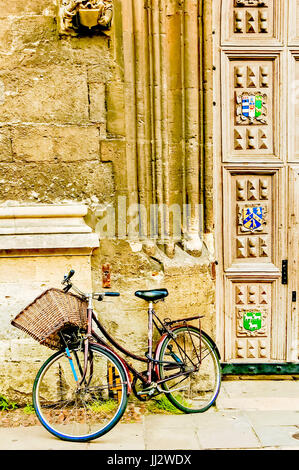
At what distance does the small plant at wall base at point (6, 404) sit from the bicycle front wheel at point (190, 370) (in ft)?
3.93

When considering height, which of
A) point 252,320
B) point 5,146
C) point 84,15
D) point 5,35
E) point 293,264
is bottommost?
point 252,320

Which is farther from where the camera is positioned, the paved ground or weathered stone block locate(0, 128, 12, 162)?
weathered stone block locate(0, 128, 12, 162)

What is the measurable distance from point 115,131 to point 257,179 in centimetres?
133

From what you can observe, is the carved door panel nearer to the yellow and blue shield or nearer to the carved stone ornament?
the yellow and blue shield

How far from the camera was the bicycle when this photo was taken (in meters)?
3.79

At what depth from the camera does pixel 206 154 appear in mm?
4426

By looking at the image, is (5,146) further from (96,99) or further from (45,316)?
(45,316)

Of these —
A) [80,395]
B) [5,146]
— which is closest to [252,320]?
[80,395]

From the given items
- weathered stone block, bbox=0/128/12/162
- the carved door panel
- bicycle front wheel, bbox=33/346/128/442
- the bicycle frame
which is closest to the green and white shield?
the carved door panel

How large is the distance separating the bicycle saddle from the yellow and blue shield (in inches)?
44.5

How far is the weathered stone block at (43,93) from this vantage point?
4.23 metres

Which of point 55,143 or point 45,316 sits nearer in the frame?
point 45,316

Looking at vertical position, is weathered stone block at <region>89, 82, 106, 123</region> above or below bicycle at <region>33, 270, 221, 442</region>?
above

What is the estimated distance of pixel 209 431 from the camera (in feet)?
12.6
